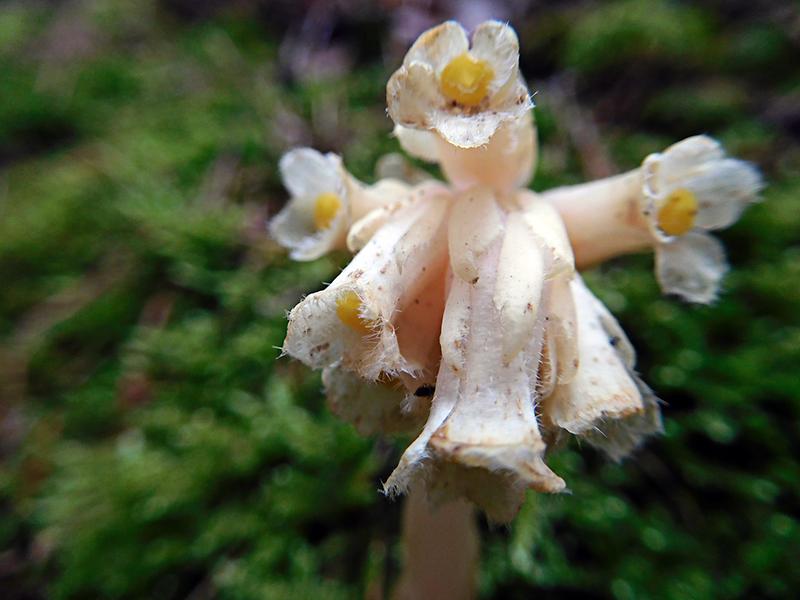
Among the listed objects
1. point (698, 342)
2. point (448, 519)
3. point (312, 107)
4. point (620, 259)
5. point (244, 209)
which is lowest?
point (448, 519)

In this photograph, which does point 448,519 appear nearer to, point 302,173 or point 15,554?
point 302,173

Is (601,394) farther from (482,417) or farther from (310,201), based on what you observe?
(310,201)

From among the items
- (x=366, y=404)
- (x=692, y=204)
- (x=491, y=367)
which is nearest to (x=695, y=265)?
(x=692, y=204)

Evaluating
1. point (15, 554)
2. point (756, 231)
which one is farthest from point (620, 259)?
point (15, 554)

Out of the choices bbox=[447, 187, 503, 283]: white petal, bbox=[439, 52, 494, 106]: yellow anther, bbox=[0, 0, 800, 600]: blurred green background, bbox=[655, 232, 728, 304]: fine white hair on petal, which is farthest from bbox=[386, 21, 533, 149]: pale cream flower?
bbox=[0, 0, 800, 600]: blurred green background

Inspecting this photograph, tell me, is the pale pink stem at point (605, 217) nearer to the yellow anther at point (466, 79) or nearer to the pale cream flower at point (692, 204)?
the pale cream flower at point (692, 204)

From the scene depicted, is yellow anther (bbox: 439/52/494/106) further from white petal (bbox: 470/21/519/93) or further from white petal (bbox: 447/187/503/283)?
white petal (bbox: 447/187/503/283)
